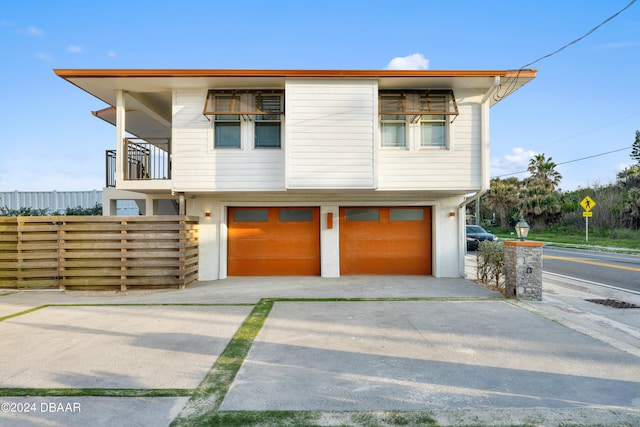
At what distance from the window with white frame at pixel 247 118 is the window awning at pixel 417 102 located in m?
2.67

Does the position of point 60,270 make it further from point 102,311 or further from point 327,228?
point 327,228

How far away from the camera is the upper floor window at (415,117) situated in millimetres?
9203

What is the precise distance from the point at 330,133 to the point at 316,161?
2.45 feet

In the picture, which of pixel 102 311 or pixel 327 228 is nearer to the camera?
pixel 102 311

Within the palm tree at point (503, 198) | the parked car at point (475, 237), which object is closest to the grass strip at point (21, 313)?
the parked car at point (475, 237)

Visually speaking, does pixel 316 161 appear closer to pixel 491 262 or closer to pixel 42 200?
pixel 491 262

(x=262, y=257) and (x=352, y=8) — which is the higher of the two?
(x=352, y=8)

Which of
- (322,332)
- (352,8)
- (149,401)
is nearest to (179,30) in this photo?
(352,8)

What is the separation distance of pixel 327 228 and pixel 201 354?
6284mm

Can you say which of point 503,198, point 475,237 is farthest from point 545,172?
point 475,237

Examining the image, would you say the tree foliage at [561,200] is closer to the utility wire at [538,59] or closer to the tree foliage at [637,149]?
the tree foliage at [637,149]

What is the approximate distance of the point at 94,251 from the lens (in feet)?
28.3

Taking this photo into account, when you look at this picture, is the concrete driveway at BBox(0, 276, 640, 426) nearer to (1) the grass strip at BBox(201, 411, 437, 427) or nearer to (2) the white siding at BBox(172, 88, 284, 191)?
(1) the grass strip at BBox(201, 411, 437, 427)

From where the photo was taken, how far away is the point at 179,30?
11031mm
